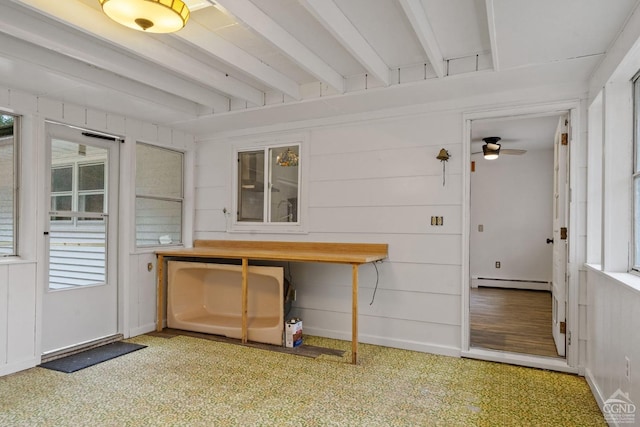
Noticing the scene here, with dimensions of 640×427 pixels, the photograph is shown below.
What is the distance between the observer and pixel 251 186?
15.6 ft

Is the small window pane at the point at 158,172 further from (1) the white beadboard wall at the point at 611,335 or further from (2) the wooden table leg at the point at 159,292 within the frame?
(1) the white beadboard wall at the point at 611,335

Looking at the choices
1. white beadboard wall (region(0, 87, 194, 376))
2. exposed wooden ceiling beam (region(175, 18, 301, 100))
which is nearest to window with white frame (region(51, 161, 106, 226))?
white beadboard wall (region(0, 87, 194, 376))

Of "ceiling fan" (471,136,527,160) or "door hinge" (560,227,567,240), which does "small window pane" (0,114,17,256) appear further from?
"ceiling fan" (471,136,527,160)

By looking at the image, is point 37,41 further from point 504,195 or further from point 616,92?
point 504,195

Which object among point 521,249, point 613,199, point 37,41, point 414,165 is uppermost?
point 37,41

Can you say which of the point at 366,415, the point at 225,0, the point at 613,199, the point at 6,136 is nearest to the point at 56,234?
the point at 6,136

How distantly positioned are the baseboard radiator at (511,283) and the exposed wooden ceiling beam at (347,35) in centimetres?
515

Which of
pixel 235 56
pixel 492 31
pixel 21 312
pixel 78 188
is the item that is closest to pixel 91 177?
pixel 78 188

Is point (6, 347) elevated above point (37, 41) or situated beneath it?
situated beneath

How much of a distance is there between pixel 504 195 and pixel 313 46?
5.45 meters

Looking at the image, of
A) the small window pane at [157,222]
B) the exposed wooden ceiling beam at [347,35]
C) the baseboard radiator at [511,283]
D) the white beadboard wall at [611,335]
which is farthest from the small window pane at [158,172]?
the baseboard radiator at [511,283]

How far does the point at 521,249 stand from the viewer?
7.14 m

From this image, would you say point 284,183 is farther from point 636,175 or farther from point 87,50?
point 636,175

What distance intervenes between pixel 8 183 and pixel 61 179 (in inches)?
17.2
